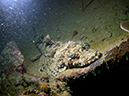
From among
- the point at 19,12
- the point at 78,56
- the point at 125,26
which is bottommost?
the point at 78,56

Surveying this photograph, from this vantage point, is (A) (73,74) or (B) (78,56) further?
(B) (78,56)

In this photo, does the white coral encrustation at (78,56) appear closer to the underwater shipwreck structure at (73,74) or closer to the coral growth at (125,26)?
the underwater shipwreck structure at (73,74)

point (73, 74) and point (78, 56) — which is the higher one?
point (78, 56)

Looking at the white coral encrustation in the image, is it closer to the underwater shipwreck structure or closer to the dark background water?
the underwater shipwreck structure

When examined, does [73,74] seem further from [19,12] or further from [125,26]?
[19,12]

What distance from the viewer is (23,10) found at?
22219 mm

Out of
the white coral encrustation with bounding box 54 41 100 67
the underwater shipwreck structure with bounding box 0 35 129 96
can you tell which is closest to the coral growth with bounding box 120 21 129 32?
the underwater shipwreck structure with bounding box 0 35 129 96

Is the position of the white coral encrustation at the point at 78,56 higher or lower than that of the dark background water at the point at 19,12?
lower

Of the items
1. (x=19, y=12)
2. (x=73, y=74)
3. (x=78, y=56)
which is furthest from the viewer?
(x=19, y=12)

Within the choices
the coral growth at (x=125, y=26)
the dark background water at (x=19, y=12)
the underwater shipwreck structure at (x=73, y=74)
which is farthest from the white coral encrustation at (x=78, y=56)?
the dark background water at (x=19, y=12)

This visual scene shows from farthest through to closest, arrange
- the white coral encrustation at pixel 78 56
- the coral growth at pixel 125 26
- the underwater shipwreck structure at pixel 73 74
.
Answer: the coral growth at pixel 125 26
the white coral encrustation at pixel 78 56
the underwater shipwreck structure at pixel 73 74

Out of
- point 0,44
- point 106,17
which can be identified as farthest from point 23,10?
point 106,17

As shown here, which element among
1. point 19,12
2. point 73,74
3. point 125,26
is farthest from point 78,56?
point 19,12

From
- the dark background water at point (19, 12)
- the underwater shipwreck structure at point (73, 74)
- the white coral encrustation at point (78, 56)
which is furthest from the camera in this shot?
the dark background water at point (19, 12)
